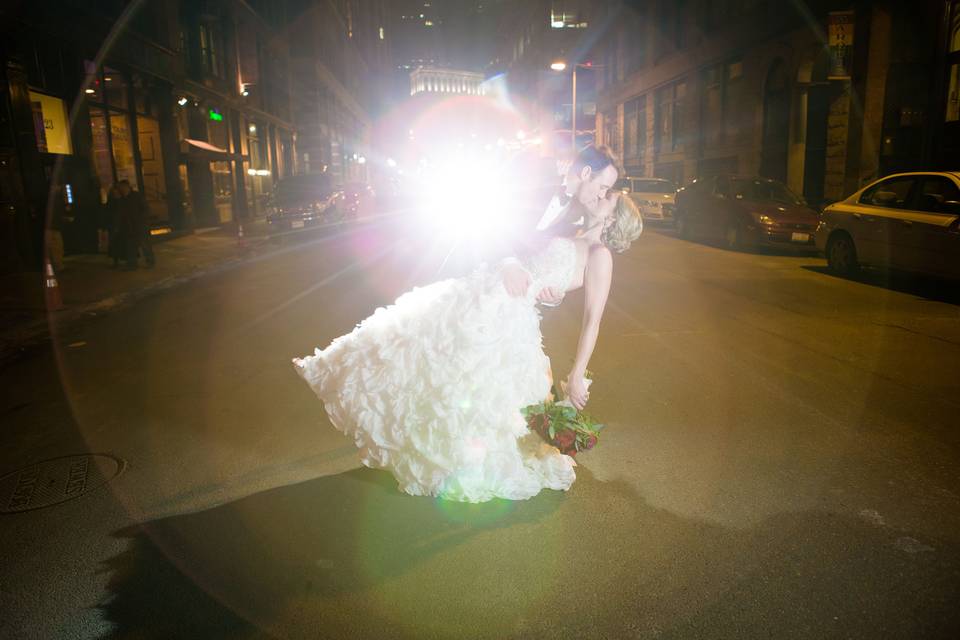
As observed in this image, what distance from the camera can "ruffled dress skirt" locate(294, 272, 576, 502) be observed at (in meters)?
3.48

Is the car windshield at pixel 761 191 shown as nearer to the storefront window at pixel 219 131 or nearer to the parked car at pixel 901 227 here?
the parked car at pixel 901 227

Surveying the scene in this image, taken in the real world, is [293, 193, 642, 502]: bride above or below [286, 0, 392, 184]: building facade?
below

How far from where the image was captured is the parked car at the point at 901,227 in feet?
31.8

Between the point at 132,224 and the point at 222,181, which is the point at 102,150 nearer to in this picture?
the point at 132,224

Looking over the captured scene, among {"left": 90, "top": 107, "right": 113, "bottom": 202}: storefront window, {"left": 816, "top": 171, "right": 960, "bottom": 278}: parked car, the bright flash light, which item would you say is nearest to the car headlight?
{"left": 816, "top": 171, "right": 960, "bottom": 278}: parked car

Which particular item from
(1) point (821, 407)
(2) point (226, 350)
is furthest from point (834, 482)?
(2) point (226, 350)

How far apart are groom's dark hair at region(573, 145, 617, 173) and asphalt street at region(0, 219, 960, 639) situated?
6.00 ft

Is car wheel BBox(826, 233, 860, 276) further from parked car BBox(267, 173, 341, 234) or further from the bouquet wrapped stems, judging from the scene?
parked car BBox(267, 173, 341, 234)

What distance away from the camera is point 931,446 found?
445cm

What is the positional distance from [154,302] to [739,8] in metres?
26.9

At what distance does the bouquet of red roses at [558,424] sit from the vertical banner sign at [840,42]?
20388mm

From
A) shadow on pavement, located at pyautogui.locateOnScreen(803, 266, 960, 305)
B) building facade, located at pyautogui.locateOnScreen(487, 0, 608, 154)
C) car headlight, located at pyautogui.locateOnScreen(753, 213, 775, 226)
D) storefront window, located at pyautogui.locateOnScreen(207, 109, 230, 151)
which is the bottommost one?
shadow on pavement, located at pyautogui.locateOnScreen(803, 266, 960, 305)

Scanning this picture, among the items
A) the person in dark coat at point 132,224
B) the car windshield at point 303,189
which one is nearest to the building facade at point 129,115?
the person in dark coat at point 132,224

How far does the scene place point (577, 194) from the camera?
382cm
